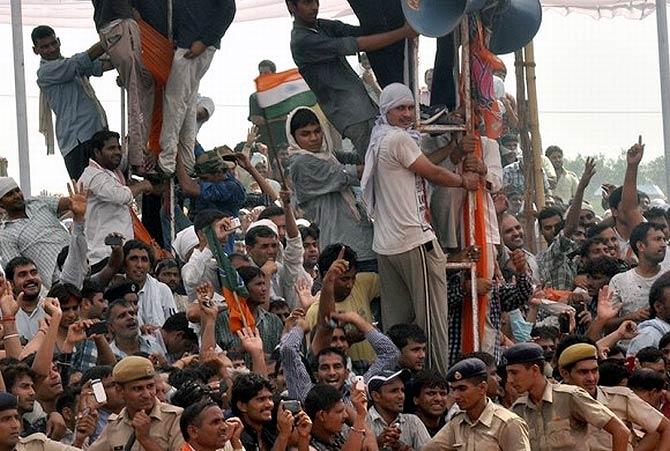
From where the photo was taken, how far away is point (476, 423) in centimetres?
1466

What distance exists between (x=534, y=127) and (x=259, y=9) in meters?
3.94

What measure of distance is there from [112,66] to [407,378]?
465cm

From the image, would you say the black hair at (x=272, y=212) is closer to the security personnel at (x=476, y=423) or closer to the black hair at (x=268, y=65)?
the black hair at (x=268, y=65)

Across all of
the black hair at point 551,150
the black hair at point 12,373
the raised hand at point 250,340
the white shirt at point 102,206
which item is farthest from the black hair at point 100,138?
the black hair at point 551,150

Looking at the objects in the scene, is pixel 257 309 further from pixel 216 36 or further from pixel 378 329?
pixel 216 36

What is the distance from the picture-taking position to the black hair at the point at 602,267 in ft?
61.9

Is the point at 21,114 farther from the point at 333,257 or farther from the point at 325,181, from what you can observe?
the point at 333,257

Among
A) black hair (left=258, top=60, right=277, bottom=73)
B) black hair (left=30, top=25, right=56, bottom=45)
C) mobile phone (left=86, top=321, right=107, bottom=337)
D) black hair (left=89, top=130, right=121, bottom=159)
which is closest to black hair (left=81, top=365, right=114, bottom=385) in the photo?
mobile phone (left=86, top=321, right=107, bottom=337)

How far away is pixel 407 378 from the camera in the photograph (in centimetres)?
1625

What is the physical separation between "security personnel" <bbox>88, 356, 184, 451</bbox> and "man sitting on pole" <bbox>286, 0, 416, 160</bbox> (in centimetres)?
368

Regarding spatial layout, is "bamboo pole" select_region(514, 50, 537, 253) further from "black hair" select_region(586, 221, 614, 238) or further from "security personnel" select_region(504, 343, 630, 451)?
"security personnel" select_region(504, 343, 630, 451)

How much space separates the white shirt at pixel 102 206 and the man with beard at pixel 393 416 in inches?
138

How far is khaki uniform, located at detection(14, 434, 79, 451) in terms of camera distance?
1372cm

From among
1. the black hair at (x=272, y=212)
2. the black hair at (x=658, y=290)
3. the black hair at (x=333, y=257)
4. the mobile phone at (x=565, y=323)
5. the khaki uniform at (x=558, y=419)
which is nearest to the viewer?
the khaki uniform at (x=558, y=419)
